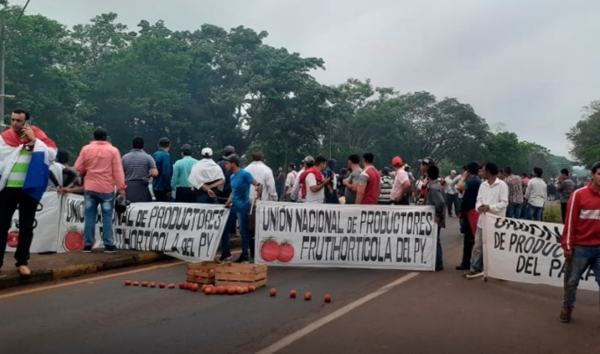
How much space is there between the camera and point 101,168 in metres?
11.1

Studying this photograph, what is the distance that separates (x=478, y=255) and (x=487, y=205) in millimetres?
782

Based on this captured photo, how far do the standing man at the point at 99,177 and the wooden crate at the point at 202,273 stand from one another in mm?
2390

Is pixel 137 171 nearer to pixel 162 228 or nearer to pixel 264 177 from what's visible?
pixel 162 228

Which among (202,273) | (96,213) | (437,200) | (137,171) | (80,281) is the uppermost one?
(137,171)

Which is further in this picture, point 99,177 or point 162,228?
point 162,228

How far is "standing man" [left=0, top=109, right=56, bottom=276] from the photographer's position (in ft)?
28.3

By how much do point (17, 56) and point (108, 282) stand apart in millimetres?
36428

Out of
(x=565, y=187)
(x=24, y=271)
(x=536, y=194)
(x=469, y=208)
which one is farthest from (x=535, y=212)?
(x=24, y=271)

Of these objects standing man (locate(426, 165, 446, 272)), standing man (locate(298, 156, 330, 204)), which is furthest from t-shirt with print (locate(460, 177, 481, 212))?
standing man (locate(298, 156, 330, 204))

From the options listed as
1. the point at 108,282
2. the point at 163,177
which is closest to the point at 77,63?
the point at 163,177

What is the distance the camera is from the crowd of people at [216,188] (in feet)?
25.1

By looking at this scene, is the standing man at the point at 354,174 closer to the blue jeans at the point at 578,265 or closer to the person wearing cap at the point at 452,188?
the blue jeans at the point at 578,265

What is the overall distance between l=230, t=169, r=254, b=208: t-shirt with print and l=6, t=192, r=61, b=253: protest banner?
301cm

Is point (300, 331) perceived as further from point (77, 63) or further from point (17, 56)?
point (77, 63)
